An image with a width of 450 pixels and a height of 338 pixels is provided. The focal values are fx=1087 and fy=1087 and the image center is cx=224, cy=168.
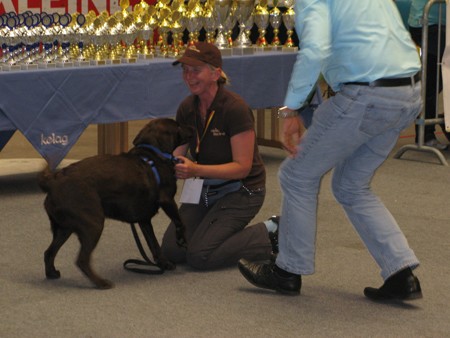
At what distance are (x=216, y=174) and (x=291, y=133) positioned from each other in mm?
775

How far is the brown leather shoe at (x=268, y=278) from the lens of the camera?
4352 millimetres

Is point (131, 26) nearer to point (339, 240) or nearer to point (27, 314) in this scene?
point (339, 240)

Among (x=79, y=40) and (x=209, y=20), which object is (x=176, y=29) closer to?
(x=209, y=20)

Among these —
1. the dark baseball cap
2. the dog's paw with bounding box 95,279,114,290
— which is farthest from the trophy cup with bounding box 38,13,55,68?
the dog's paw with bounding box 95,279,114,290

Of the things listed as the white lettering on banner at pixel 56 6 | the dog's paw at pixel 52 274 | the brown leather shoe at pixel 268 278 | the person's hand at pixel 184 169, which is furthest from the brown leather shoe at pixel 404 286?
the white lettering on banner at pixel 56 6

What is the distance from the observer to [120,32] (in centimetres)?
688

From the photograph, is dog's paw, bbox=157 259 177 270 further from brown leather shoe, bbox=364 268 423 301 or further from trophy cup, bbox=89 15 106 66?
trophy cup, bbox=89 15 106 66

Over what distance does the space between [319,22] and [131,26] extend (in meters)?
3.35

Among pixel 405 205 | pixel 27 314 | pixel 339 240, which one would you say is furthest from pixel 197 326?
pixel 405 205

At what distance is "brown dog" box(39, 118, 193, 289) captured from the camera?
4387mm

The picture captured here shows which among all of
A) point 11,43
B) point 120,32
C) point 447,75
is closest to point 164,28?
point 120,32

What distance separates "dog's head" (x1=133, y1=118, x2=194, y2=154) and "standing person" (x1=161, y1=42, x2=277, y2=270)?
3.6 inches

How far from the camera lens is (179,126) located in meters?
4.74

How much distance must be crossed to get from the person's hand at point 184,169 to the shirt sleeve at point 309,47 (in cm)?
82
